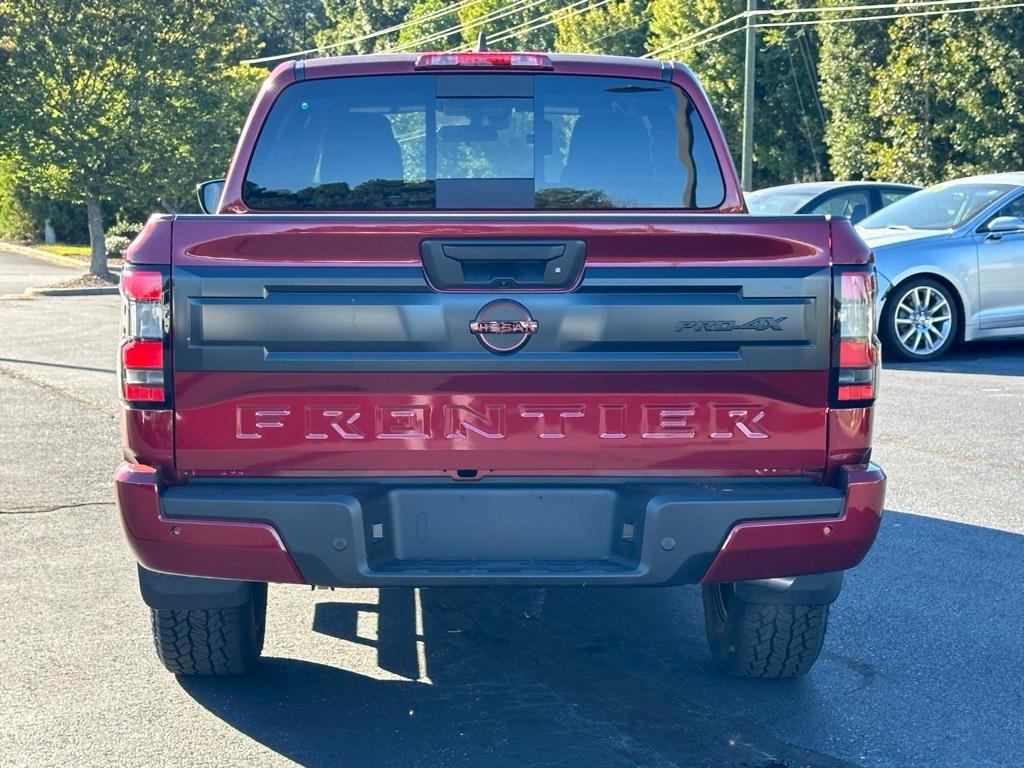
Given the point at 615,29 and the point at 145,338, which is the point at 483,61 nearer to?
the point at 145,338

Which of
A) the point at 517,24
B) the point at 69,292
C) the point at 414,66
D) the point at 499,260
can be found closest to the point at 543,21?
the point at 517,24

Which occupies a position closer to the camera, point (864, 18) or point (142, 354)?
point (142, 354)

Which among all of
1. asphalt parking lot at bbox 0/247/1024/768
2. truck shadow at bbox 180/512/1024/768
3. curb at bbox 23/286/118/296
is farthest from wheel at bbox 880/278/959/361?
curb at bbox 23/286/118/296

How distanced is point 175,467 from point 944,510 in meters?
4.42

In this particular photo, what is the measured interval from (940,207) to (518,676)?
10045mm

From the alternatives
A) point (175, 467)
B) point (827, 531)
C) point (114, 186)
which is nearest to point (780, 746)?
point (827, 531)

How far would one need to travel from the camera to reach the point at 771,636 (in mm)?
4438

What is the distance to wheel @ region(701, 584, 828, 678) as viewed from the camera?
14.5 ft

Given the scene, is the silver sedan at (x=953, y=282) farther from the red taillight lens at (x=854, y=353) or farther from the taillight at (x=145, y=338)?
the taillight at (x=145, y=338)

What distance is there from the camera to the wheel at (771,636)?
441 centimetres

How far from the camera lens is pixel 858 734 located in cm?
410

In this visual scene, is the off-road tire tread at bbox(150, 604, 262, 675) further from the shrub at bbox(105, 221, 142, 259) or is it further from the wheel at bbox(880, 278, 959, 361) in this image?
Answer: the shrub at bbox(105, 221, 142, 259)

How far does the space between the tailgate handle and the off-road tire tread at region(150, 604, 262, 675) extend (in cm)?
135

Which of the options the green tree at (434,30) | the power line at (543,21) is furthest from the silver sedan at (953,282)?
the green tree at (434,30)
